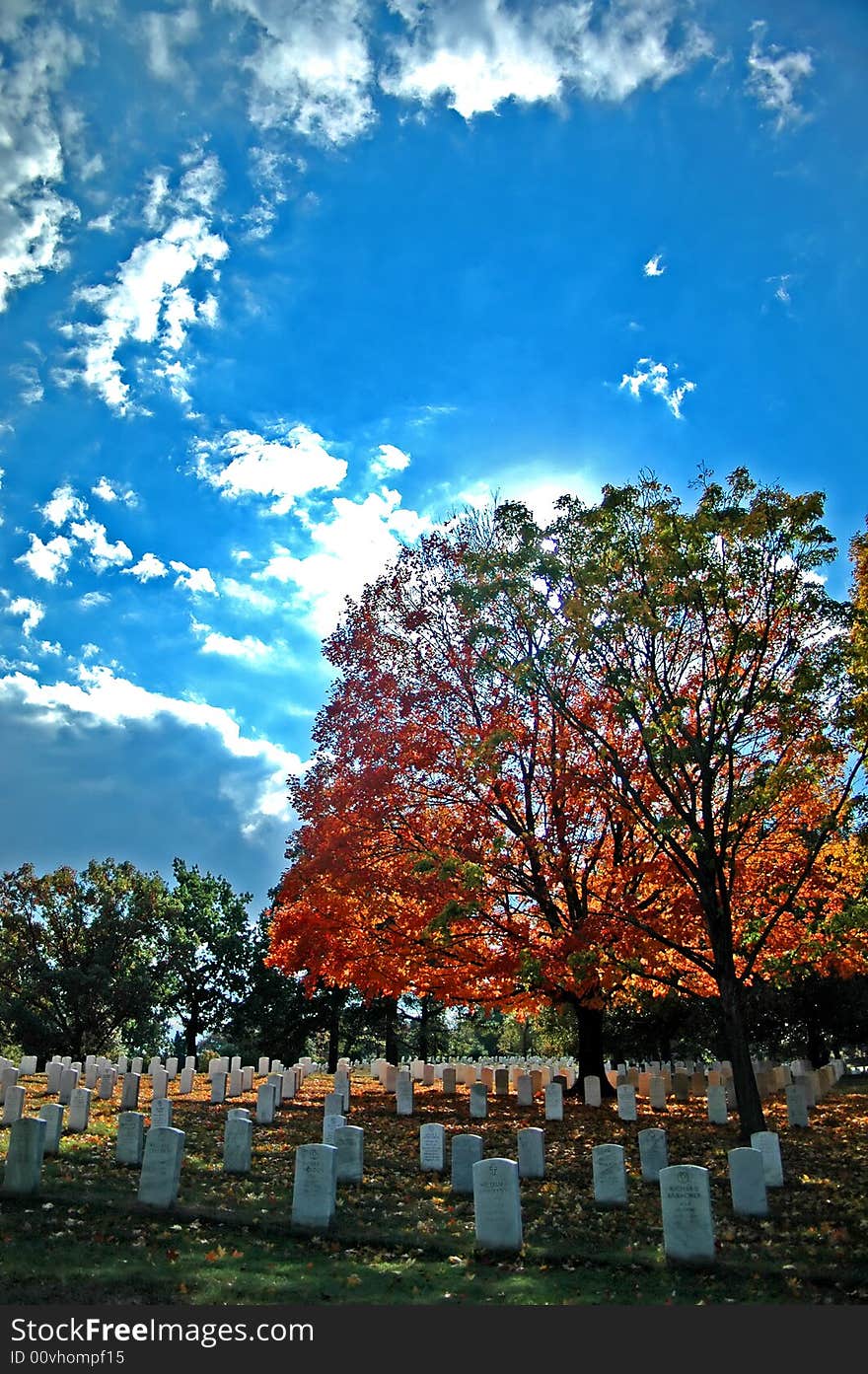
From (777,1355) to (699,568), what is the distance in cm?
980

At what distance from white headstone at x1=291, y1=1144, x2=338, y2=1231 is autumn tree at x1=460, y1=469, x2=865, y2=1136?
19.9 feet

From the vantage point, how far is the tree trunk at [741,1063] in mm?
11773

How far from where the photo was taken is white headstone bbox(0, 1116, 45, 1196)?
8891 mm

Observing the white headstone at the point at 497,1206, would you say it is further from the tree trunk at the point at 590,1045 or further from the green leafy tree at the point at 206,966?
the green leafy tree at the point at 206,966

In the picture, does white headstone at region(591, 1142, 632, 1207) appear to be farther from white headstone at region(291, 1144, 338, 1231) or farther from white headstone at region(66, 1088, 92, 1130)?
white headstone at region(66, 1088, 92, 1130)

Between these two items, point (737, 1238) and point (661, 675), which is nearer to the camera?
point (737, 1238)

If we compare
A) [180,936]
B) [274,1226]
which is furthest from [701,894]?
[180,936]

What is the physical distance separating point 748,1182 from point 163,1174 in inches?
241

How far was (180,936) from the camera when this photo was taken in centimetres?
4084

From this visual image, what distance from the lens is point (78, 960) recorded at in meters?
35.2

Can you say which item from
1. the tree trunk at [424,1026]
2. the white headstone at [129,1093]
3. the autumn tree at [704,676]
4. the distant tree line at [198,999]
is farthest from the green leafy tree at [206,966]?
the autumn tree at [704,676]

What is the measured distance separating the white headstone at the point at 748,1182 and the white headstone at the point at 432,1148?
4005 millimetres

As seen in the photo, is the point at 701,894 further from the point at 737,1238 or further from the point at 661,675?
the point at 737,1238

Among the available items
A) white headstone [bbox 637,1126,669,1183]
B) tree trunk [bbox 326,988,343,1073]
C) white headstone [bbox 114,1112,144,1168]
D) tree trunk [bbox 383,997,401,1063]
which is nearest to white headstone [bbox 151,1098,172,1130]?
white headstone [bbox 114,1112,144,1168]
